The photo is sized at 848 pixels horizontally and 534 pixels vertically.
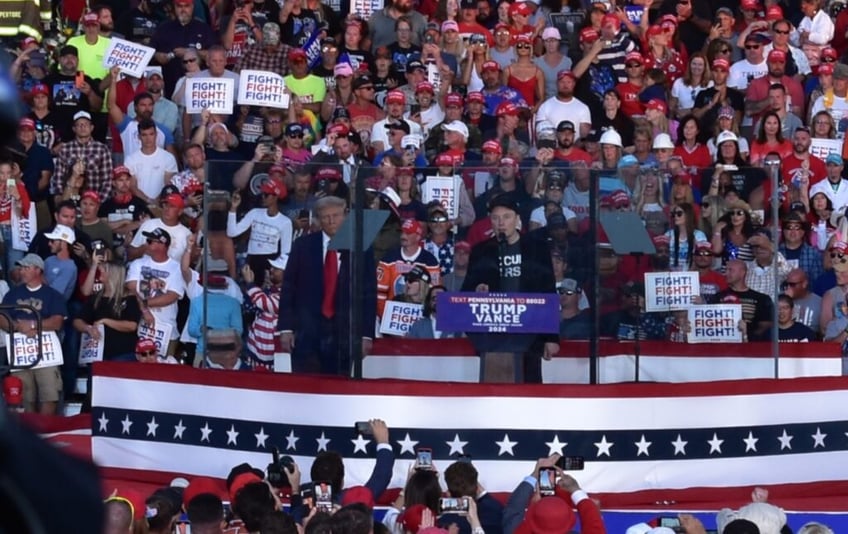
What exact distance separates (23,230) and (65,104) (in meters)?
2.09

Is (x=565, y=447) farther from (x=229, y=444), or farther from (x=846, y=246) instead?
(x=846, y=246)

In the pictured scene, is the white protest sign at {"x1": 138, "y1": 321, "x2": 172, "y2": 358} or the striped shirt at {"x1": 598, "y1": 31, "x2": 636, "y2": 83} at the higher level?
the striped shirt at {"x1": 598, "y1": 31, "x2": 636, "y2": 83}

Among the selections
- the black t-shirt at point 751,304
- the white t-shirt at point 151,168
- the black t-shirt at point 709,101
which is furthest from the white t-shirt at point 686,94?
the black t-shirt at point 751,304

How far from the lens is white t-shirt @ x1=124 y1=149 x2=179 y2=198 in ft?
53.4

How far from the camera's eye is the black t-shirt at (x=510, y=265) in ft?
37.1

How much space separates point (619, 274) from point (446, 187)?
4.27ft

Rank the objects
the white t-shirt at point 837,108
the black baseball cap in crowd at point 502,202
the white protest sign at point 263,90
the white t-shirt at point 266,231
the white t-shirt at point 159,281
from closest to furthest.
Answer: the black baseball cap in crowd at point 502,202 < the white t-shirt at point 266,231 < the white t-shirt at point 159,281 < the white protest sign at point 263,90 < the white t-shirt at point 837,108

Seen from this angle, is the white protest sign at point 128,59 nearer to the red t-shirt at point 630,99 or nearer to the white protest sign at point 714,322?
the red t-shirt at point 630,99

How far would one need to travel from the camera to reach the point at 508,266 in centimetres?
1134

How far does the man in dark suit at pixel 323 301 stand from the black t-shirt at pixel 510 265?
33.9 inches

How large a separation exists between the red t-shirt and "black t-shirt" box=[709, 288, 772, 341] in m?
5.76

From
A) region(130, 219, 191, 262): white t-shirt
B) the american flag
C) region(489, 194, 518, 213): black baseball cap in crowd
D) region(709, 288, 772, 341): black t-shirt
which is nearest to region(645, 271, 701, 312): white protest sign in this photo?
region(709, 288, 772, 341): black t-shirt

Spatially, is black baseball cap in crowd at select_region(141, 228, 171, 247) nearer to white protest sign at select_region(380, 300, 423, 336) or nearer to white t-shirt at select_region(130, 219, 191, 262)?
white t-shirt at select_region(130, 219, 191, 262)

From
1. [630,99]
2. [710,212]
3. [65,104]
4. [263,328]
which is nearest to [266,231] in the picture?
[263,328]
